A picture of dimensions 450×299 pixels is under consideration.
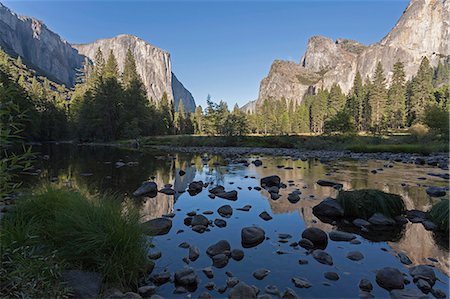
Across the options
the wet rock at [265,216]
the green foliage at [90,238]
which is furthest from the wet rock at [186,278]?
the wet rock at [265,216]

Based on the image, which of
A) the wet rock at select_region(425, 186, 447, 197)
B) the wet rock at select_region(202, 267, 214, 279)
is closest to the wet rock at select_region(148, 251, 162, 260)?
the wet rock at select_region(202, 267, 214, 279)

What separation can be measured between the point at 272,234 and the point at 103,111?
62335 millimetres

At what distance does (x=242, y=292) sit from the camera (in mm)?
4133

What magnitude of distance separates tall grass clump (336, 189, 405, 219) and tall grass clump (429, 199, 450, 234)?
889mm

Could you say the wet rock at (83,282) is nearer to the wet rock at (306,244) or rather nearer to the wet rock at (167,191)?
the wet rock at (306,244)

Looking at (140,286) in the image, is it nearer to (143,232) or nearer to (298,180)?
(143,232)

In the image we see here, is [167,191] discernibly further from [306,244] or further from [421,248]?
[421,248]

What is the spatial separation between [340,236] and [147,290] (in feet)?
15.6

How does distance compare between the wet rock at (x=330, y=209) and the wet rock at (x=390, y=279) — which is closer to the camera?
the wet rock at (x=390, y=279)

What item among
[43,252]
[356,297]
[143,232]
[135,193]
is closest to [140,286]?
[143,232]

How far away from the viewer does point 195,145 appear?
5056 centimetres

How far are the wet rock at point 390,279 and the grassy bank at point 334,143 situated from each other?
31.4m

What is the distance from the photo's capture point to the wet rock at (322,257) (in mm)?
5469

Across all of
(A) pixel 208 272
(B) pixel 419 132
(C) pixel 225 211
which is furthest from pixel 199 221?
(B) pixel 419 132
